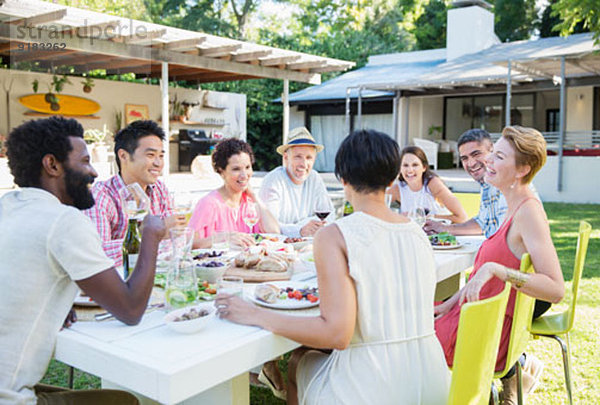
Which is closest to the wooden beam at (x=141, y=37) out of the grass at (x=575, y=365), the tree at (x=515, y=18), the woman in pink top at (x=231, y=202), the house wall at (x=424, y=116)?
the woman in pink top at (x=231, y=202)

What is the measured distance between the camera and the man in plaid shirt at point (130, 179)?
294 centimetres

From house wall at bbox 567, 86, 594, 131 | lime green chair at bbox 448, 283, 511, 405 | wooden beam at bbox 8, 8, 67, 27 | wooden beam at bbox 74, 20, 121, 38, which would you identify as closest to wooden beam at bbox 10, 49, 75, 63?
wooden beam at bbox 74, 20, 121, 38

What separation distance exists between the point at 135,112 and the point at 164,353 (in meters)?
14.0

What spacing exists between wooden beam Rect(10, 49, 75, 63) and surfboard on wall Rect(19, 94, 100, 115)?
818mm

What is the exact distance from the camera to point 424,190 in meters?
4.80

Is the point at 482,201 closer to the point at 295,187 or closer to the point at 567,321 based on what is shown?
the point at 567,321

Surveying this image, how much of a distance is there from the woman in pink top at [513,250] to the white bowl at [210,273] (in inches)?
40.1

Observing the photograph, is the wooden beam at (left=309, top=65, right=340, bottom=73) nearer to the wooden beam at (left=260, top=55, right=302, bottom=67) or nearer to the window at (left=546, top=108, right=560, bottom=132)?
the wooden beam at (left=260, top=55, right=302, bottom=67)

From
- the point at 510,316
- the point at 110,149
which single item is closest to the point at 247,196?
the point at 510,316

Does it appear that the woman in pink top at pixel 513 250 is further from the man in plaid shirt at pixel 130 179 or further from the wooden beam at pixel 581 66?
the wooden beam at pixel 581 66

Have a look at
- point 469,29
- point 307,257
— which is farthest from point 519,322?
point 469,29

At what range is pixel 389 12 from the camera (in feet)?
101

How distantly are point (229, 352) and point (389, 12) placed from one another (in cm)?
3192

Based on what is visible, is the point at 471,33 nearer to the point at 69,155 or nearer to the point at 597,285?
the point at 597,285
